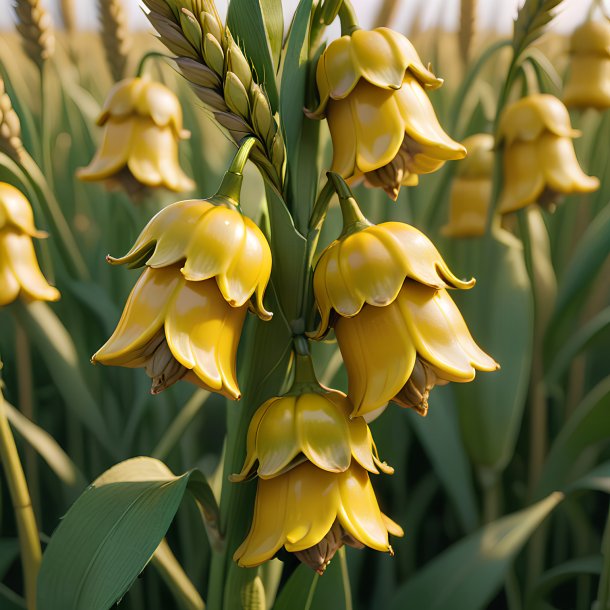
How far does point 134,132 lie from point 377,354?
0.59 m

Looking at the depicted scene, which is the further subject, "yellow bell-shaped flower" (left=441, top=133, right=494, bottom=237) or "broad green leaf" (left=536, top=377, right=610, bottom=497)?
"yellow bell-shaped flower" (left=441, top=133, right=494, bottom=237)

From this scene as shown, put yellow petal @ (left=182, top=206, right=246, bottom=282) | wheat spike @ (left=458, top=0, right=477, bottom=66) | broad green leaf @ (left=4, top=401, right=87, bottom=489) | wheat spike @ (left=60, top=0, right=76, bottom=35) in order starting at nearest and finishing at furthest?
yellow petal @ (left=182, top=206, right=246, bottom=282) < broad green leaf @ (left=4, top=401, right=87, bottom=489) < wheat spike @ (left=458, top=0, right=477, bottom=66) < wheat spike @ (left=60, top=0, right=76, bottom=35)

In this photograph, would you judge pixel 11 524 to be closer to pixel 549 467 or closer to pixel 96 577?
pixel 96 577

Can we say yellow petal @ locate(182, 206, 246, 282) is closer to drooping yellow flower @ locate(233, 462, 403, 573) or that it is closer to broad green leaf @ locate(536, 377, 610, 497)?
drooping yellow flower @ locate(233, 462, 403, 573)

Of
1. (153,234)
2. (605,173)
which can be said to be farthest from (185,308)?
(605,173)

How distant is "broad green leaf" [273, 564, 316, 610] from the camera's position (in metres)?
0.63

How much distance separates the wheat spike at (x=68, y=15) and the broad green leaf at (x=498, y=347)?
1.14 metres

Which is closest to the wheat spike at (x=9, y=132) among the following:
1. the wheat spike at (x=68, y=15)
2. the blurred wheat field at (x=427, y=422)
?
the blurred wheat field at (x=427, y=422)

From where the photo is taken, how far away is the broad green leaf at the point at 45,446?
2.51 feet

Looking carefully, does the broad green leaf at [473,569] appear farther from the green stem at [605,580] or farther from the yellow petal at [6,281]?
the yellow petal at [6,281]

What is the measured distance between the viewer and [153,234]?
1.47ft

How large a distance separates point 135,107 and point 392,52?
512 mm

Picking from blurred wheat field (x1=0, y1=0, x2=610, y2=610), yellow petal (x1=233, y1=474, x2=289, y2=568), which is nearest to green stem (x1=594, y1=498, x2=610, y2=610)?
blurred wheat field (x1=0, y1=0, x2=610, y2=610)

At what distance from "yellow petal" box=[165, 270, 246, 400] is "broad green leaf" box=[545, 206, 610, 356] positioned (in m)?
0.66
